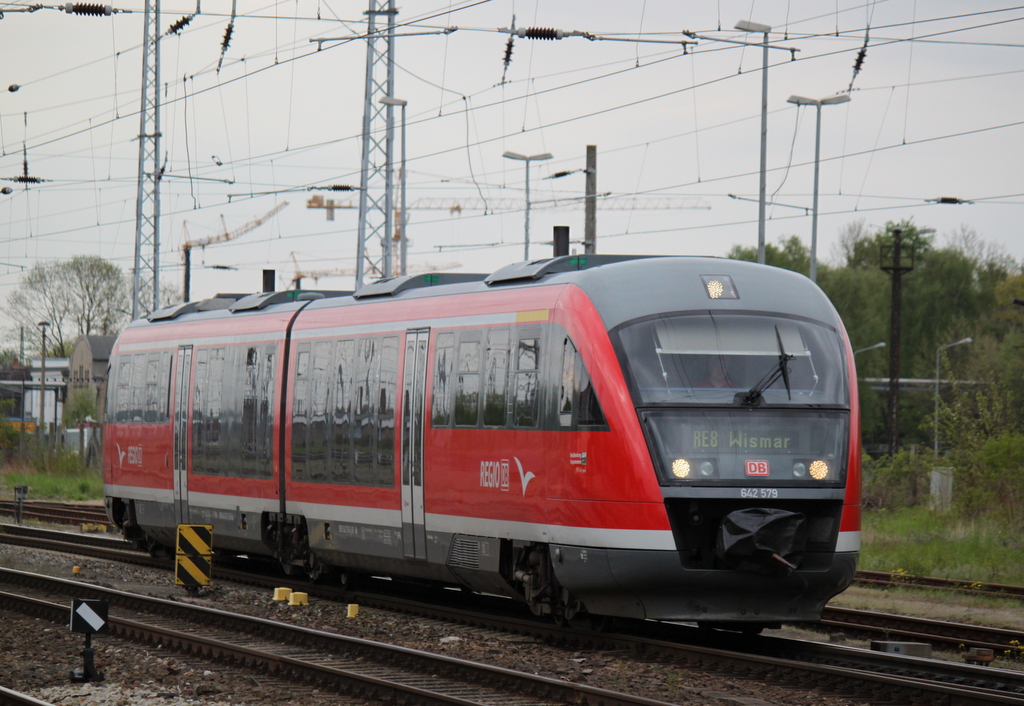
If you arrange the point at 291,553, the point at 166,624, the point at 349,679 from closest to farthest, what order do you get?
the point at 349,679
the point at 166,624
the point at 291,553

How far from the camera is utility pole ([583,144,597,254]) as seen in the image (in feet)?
87.4

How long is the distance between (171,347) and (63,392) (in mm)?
82919

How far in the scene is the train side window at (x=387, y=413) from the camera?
49.5ft

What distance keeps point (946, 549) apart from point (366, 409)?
1075 cm

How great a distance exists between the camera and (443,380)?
14320 mm

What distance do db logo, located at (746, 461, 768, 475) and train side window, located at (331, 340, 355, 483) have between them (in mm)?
5740

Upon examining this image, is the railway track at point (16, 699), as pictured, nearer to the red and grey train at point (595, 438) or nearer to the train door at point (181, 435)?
the red and grey train at point (595, 438)

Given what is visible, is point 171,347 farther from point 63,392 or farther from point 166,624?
point 63,392

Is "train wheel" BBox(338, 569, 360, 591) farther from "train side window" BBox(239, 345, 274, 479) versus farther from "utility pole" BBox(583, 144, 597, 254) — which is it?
"utility pole" BBox(583, 144, 597, 254)

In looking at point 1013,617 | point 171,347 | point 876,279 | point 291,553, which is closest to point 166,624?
point 291,553

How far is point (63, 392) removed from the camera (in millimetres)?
98875

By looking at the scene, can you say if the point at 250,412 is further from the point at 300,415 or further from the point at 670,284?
the point at 670,284

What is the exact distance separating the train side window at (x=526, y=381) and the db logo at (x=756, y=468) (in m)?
2.11

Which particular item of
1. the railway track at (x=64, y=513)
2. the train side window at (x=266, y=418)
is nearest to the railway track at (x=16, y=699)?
the train side window at (x=266, y=418)
